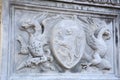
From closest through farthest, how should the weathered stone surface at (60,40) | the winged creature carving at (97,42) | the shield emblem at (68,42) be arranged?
the weathered stone surface at (60,40) → the shield emblem at (68,42) → the winged creature carving at (97,42)

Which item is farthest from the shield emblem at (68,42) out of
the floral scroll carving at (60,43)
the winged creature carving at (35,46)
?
the winged creature carving at (35,46)

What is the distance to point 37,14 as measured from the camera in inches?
133

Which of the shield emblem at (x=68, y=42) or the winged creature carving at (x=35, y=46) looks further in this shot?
the shield emblem at (x=68, y=42)

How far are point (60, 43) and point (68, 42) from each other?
0.41 ft

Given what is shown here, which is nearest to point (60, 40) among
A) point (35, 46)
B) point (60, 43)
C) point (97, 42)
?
point (60, 43)

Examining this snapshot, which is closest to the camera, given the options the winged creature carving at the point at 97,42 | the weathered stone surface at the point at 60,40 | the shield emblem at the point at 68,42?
the weathered stone surface at the point at 60,40

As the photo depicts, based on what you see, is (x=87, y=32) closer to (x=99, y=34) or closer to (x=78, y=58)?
(x=99, y=34)

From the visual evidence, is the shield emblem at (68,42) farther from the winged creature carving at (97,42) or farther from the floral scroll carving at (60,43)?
the winged creature carving at (97,42)

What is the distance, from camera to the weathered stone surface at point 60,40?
10.5ft

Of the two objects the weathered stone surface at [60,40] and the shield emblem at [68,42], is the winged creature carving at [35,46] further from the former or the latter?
the shield emblem at [68,42]

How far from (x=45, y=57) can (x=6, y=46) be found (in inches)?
20.0

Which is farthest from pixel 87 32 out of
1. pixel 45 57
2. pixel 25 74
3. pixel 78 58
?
pixel 25 74

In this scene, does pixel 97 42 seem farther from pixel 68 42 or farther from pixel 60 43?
pixel 60 43

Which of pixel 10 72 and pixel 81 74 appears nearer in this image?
pixel 10 72
